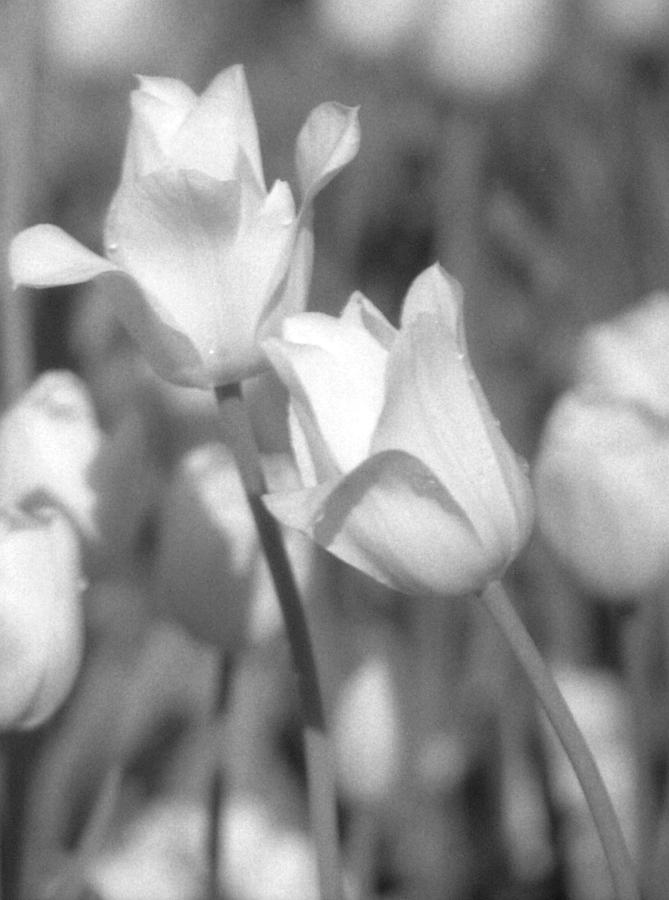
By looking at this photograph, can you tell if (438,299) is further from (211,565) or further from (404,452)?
(211,565)

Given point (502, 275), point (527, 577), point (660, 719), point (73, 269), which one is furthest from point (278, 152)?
point (73, 269)

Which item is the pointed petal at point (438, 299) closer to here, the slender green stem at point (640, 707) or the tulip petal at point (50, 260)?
the tulip petal at point (50, 260)

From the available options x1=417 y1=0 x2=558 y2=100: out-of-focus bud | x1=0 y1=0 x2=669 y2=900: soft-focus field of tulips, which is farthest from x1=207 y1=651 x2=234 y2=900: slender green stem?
x1=417 y1=0 x2=558 y2=100: out-of-focus bud

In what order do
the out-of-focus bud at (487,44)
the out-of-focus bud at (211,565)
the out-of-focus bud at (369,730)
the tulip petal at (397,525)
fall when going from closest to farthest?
the tulip petal at (397,525) < the out-of-focus bud at (211,565) < the out-of-focus bud at (369,730) < the out-of-focus bud at (487,44)

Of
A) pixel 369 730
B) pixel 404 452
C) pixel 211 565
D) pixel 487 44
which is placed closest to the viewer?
pixel 404 452

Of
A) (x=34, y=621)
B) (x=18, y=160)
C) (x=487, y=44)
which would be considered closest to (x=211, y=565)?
(x=34, y=621)

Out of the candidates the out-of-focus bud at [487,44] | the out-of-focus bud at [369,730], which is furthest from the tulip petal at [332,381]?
the out-of-focus bud at [487,44]

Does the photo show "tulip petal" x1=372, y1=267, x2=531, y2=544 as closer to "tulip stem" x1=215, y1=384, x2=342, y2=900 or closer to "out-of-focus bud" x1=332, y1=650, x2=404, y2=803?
"tulip stem" x1=215, y1=384, x2=342, y2=900

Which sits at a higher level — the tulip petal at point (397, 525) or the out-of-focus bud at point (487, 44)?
the tulip petal at point (397, 525)
